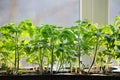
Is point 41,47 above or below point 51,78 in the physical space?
above

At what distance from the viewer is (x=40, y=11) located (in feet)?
5.22

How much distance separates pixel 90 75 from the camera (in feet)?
3.69

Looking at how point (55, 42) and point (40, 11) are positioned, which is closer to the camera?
point (55, 42)

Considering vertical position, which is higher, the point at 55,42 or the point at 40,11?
the point at 40,11

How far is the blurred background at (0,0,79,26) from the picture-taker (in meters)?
1.55

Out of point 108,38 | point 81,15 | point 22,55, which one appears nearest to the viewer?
point 108,38

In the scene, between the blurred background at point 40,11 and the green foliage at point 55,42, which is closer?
the green foliage at point 55,42

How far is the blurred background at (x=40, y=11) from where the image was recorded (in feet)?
5.09

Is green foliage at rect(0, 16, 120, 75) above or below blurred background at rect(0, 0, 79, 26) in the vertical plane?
below

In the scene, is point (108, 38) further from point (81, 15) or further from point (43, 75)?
point (81, 15)

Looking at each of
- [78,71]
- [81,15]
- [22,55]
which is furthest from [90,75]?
[81,15]

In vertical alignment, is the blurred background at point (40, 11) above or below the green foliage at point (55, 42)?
above

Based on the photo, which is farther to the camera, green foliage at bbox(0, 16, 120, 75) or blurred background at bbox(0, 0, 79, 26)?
blurred background at bbox(0, 0, 79, 26)

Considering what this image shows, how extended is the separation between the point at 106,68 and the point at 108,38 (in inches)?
8.4
